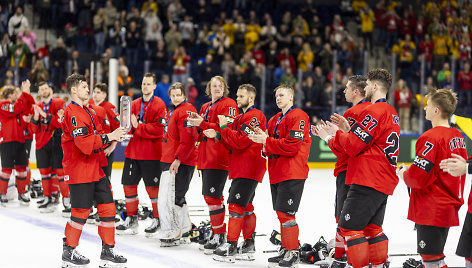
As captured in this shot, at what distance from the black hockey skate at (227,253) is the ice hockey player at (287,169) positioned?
421 mm

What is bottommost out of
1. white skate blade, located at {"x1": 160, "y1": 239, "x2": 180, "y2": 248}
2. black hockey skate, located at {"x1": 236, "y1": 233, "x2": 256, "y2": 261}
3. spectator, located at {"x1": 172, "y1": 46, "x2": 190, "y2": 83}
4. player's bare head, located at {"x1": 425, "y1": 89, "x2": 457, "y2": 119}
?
white skate blade, located at {"x1": 160, "y1": 239, "x2": 180, "y2": 248}

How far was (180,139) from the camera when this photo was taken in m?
7.32

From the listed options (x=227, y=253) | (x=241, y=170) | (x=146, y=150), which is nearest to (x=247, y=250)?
(x=227, y=253)

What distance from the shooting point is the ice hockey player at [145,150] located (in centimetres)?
780

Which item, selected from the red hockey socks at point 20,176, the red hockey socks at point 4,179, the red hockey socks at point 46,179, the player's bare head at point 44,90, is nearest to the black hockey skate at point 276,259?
the red hockey socks at point 46,179

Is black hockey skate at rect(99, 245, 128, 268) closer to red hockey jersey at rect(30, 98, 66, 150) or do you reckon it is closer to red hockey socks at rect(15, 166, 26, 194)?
red hockey jersey at rect(30, 98, 66, 150)

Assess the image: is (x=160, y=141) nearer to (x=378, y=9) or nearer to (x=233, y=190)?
(x=233, y=190)

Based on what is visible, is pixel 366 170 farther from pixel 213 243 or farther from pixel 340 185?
pixel 213 243

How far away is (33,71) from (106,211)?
8.66 meters

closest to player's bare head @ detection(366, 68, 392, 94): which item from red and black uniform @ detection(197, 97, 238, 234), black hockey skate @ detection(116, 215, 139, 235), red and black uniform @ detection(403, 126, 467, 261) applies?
red and black uniform @ detection(403, 126, 467, 261)

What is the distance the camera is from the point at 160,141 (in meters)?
7.95

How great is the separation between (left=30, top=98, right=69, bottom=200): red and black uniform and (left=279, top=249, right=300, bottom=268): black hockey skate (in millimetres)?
4230

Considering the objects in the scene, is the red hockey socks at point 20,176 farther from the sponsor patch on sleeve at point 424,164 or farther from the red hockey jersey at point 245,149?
the sponsor patch on sleeve at point 424,164

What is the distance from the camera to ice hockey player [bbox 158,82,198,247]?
726 centimetres
